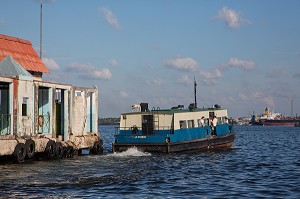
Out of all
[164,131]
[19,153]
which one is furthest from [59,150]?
[164,131]

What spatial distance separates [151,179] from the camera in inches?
930

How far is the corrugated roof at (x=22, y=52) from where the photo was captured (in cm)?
4384

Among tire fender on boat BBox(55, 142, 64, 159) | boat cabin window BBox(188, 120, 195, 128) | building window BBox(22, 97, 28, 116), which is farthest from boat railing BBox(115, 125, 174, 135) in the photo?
building window BBox(22, 97, 28, 116)

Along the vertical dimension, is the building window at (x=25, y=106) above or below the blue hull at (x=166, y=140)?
above

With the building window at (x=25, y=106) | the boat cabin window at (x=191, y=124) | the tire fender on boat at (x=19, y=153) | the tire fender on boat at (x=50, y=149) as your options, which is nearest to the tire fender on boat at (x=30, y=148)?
the tire fender on boat at (x=19, y=153)

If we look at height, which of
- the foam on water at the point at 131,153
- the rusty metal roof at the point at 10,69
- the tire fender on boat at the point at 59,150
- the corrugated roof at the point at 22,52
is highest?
the corrugated roof at the point at 22,52

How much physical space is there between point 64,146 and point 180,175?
1194 cm

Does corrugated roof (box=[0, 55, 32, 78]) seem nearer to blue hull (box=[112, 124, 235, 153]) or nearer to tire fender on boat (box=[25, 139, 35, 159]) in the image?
tire fender on boat (box=[25, 139, 35, 159])

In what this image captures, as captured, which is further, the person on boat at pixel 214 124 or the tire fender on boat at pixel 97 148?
the person on boat at pixel 214 124

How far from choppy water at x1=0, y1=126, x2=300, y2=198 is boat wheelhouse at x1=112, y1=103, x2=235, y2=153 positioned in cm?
311

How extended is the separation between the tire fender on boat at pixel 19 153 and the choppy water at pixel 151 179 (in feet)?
1.44

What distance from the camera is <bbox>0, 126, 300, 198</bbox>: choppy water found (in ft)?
64.2

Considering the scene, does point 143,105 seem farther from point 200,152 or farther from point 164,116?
point 200,152

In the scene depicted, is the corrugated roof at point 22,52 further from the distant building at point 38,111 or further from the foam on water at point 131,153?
the foam on water at point 131,153
